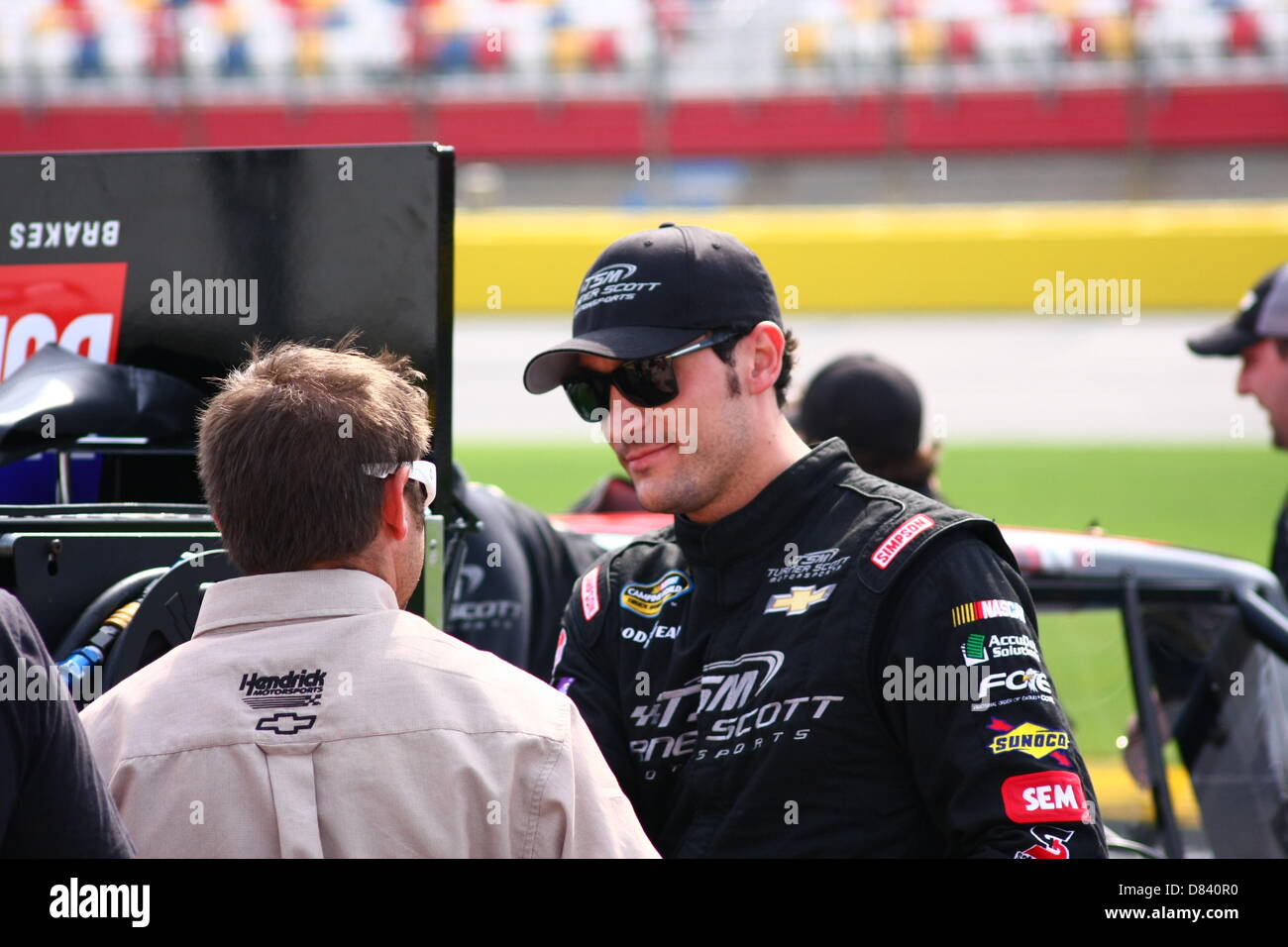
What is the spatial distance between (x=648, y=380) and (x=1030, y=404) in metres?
11.4

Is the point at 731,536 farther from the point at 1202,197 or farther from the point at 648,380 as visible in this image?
the point at 1202,197

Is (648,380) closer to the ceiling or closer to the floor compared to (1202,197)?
closer to the floor

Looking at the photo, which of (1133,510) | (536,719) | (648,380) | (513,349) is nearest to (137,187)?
(648,380)

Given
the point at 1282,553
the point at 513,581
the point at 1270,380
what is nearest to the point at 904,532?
the point at 513,581

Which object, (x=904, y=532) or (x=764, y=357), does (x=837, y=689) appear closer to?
(x=904, y=532)

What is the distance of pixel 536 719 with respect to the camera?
165 cm

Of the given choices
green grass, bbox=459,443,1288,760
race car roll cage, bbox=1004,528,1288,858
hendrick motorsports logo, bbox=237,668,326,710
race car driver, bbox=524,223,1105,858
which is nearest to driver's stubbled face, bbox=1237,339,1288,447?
race car roll cage, bbox=1004,528,1288,858

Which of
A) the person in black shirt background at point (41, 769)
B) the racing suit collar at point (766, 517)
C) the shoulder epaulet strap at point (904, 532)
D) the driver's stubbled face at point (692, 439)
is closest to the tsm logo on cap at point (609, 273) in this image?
the driver's stubbled face at point (692, 439)

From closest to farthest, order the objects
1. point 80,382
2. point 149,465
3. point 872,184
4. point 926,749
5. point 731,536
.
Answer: point 926,749 → point 731,536 → point 80,382 → point 149,465 → point 872,184

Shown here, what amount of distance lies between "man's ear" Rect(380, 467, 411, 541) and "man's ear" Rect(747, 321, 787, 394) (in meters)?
0.74

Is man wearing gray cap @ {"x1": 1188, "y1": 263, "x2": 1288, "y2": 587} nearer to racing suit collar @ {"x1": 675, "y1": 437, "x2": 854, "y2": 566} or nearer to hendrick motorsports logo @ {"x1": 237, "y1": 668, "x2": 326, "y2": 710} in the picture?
racing suit collar @ {"x1": 675, "y1": 437, "x2": 854, "y2": 566}

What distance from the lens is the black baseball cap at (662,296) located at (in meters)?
2.27

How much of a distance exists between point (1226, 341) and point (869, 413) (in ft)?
4.83
